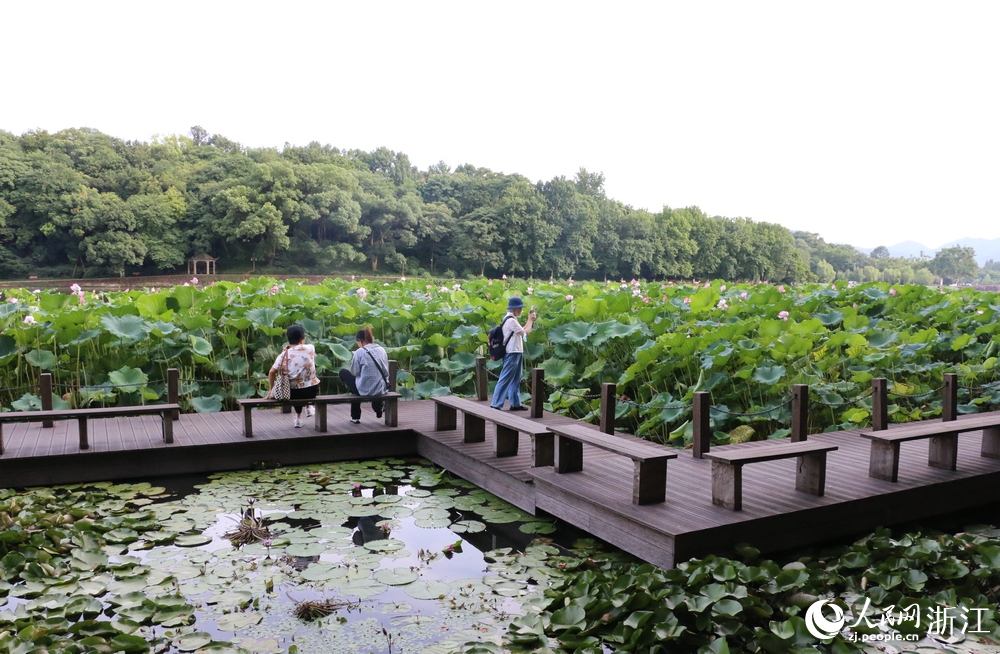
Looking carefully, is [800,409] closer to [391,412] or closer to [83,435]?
[391,412]

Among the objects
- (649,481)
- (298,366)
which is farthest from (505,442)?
(298,366)

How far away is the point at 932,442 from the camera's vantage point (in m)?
4.78

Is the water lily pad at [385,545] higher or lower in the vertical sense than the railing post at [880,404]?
lower

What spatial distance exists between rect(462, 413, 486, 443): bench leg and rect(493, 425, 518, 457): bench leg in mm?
415

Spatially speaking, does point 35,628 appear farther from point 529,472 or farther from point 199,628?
point 529,472

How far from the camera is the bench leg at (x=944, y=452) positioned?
4676 mm

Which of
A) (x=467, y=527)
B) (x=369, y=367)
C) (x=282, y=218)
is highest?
(x=282, y=218)

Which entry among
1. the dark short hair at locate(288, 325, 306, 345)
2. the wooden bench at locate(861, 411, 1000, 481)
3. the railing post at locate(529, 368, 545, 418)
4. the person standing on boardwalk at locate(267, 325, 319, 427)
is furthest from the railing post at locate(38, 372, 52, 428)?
the wooden bench at locate(861, 411, 1000, 481)

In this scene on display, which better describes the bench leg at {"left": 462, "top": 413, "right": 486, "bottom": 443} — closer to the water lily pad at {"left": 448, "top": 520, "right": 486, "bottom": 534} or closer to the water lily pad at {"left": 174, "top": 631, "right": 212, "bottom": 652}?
the water lily pad at {"left": 448, "top": 520, "right": 486, "bottom": 534}

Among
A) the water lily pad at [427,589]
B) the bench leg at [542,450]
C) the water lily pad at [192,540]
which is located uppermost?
the bench leg at [542,450]

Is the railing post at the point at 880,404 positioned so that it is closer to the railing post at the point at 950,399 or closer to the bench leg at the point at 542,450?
the railing post at the point at 950,399

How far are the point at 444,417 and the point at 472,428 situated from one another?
22.6 inches

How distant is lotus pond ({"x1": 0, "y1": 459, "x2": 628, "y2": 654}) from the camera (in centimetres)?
295

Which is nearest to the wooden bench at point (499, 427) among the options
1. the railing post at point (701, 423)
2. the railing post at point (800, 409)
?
the railing post at point (701, 423)
